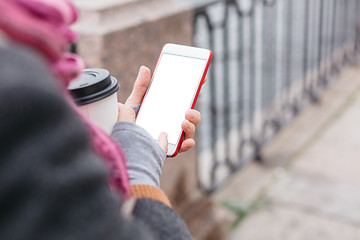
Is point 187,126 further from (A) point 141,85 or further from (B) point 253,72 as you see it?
(B) point 253,72

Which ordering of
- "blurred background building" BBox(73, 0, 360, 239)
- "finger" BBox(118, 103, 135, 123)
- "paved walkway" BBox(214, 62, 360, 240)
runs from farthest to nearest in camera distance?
"paved walkway" BBox(214, 62, 360, 240)
"blurred background building" BBox(73, 0, 360, 239)
"finger" BBox(118, 103, 135, 123)

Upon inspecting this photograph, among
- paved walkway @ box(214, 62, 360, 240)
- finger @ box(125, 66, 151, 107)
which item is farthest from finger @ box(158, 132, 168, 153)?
paved walkway @ box(214, 62, 360, 240)

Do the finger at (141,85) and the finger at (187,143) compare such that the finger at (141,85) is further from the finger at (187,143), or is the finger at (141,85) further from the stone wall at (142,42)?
the stone wall at (142,42)

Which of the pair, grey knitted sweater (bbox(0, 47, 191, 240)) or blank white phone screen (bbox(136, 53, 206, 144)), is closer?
grey knitted sweater (bbox(0, 47, 191, 240))

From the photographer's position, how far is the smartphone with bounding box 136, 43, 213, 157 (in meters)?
1.38

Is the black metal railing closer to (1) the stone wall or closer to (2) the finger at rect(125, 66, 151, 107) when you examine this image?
(1) the stone wall

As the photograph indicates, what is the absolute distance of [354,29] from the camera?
6344 millimetres

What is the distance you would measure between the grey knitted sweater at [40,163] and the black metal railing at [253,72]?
2.58m

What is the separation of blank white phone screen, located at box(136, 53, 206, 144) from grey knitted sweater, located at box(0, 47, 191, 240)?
76 cm

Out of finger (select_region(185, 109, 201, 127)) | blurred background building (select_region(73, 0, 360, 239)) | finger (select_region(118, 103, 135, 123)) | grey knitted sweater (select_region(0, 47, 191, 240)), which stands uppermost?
grey knitted sweater (select_region(0, 47, 191, 240))

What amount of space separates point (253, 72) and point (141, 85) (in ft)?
8.65

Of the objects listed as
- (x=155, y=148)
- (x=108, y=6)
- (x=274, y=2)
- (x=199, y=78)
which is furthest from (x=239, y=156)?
(x=155, y=148)

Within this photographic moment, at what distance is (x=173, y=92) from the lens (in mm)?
1451

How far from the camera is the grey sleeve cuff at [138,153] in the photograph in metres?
1.02
